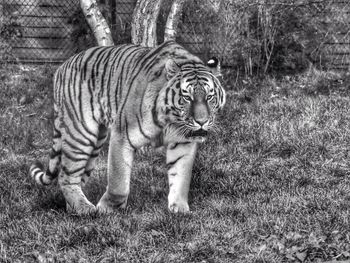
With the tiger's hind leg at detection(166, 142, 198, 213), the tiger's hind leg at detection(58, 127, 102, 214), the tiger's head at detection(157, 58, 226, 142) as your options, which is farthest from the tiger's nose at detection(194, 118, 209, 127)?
the tiger's hind leg at detection(58, 127, 102, 214)

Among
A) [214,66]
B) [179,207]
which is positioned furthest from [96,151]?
[214,66]

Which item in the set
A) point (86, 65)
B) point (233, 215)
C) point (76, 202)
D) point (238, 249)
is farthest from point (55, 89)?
point (238, 249)

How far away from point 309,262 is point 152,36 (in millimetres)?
4076

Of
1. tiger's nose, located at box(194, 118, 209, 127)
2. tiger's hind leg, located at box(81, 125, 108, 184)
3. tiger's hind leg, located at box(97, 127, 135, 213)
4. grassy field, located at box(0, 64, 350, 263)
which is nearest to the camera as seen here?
grassy field, located at box(0, 64, 350, 263)

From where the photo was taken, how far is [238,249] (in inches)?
192

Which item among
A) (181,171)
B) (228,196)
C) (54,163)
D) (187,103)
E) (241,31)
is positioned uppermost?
(187,103)

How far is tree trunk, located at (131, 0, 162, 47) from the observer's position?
793 cm

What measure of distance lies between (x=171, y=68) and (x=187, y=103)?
32 centimetres

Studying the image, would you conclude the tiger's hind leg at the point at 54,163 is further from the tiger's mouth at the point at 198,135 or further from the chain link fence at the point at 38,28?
the chain link fence at the point at 38,28

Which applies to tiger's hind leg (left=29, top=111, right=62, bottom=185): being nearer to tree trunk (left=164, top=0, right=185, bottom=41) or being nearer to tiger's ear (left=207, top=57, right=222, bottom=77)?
tiger's ear (left=207, top=57, right=222, bottom=77)

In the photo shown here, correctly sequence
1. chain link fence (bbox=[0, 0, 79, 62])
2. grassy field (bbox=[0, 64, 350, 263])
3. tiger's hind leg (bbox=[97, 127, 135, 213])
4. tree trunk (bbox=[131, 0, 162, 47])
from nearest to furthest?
1. grassy field (bbox=[0, 64, 350, 263])
2. tiger's hind leg (bbox=[97, 127, 135, 213])
3. tree trunk (bbox=[131, 0, 162, 47])
4. chain link fence (bbox=[0, 0, 79, 62])

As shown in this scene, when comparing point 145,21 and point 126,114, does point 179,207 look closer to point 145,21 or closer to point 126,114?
point 126,114

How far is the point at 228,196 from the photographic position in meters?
6.16

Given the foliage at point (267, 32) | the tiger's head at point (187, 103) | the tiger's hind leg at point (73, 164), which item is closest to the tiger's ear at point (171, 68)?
the tiger's head at point (187, 103)
